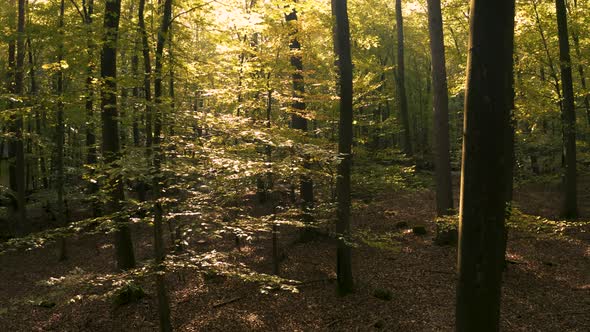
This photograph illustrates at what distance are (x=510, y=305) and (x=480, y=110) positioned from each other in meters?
7.83

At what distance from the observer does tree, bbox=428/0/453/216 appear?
37.9 ft

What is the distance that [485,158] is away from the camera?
246 cm

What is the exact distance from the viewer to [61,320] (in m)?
9.77

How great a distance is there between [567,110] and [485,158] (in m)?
13.1

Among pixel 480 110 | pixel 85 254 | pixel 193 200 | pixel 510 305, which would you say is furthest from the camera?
pixel 85 254

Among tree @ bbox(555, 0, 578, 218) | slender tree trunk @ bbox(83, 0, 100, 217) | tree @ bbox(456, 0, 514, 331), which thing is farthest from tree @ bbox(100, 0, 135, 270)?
tree @ bbox(555, 0, 578, 218)

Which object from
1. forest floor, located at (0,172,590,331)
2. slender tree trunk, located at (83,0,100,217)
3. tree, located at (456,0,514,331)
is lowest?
forest floor, located at (0,172,590,331)

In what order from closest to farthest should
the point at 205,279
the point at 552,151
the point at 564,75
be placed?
the point at 205,279 → the point at 564,75 → the point at 552,151

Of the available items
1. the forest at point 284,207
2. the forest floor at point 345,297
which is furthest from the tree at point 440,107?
the forest floor at point 345,297

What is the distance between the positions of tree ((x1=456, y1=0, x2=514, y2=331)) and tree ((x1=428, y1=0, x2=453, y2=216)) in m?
9.48

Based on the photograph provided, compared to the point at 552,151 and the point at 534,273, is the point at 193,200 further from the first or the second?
the point at 552,151

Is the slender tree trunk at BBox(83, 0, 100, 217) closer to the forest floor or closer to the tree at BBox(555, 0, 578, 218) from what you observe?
the forest floor

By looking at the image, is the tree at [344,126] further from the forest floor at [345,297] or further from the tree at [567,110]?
the tree at [567,110]

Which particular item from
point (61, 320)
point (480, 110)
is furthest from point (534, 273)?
point (61, 320)
